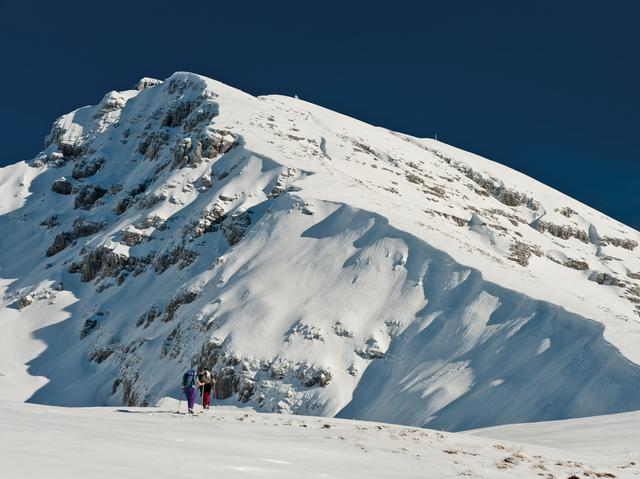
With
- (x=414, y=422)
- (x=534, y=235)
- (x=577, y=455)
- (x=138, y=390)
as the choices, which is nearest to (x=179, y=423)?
(x=577, y=455)

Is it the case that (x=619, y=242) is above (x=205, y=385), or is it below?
above

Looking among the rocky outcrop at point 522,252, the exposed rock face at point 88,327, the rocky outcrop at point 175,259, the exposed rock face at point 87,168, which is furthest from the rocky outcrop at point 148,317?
the exposed rock face at point 87,168

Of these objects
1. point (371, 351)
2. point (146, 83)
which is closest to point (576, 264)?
point (371, 351)

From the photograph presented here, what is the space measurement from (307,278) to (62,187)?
6285 centimetres

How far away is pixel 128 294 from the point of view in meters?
56.9

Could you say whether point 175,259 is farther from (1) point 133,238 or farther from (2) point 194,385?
(2) point 194,385

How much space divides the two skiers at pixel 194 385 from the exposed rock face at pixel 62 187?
78768 mm

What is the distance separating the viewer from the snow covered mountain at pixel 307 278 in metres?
29.8

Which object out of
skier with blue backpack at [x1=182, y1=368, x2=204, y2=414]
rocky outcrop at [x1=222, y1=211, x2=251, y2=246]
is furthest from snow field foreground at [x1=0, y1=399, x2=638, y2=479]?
rocky outcrop at [x1=222, y1=211, x2=251, y2=246]

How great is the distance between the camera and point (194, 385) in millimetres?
18328

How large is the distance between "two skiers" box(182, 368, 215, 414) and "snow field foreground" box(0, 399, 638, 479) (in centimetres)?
156

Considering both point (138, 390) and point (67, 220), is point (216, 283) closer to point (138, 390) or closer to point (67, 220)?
point (138, 390)

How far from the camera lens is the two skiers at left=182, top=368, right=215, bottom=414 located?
17847 mm

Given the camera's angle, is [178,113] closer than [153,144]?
No
